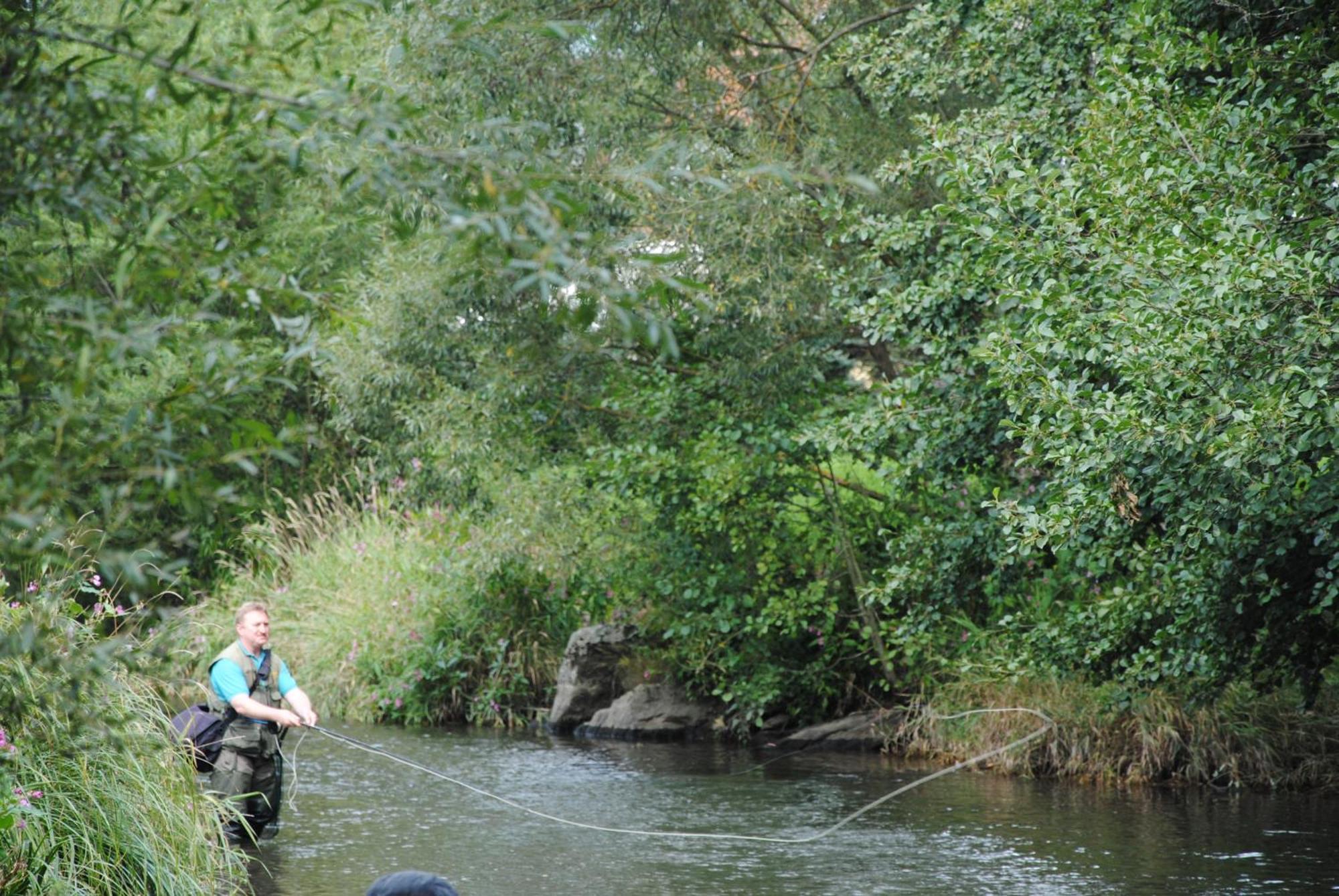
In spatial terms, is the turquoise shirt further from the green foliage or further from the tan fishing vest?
the green foliage

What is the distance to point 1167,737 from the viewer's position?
40.6 ft

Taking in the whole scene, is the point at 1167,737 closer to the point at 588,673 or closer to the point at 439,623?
the point at 588,673

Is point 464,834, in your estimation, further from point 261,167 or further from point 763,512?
point 261,167

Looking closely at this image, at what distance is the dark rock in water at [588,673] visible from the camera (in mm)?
16438

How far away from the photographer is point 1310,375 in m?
7.38

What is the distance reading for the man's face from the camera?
31.2 feet

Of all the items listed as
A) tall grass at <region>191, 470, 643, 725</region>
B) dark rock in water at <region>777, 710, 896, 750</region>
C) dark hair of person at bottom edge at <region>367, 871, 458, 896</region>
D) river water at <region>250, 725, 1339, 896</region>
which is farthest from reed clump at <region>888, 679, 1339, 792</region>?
dark hair of person at bottom edge at <region>367, 871, 458, 896</region>

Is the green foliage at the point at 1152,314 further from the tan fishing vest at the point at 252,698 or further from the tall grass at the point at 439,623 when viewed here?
the tall grass at the point at 439,623

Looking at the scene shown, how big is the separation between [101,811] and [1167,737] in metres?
8.55

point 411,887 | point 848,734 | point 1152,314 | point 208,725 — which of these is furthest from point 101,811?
point 848,734

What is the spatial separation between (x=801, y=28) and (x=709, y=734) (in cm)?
700

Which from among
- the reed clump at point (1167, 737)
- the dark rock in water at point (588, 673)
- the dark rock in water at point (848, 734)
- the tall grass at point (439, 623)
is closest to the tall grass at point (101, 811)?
the reed clump at point (1167, 737)

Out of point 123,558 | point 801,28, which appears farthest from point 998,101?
point 123,558

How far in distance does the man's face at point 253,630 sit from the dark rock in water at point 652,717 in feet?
22.7
